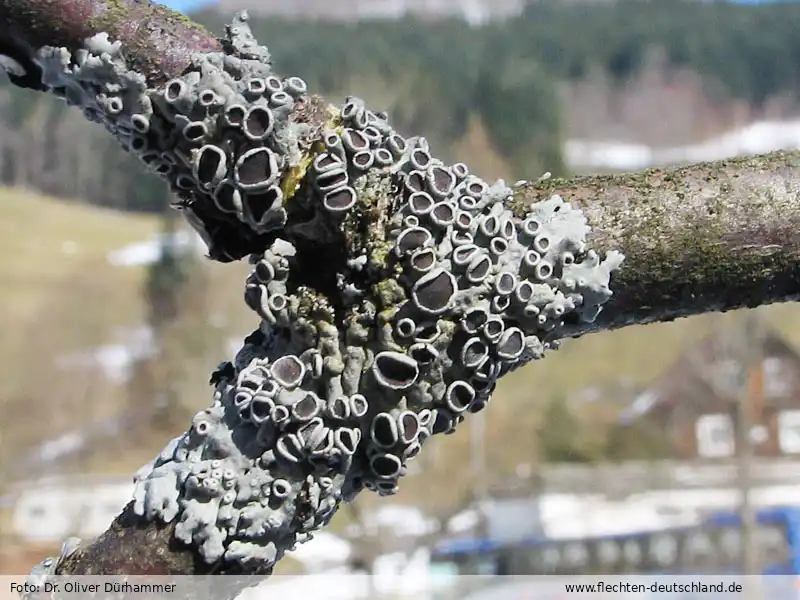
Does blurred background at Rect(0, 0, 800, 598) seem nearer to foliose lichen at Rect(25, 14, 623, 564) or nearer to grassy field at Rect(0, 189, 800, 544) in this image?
grassy field at Rect(0, 189, 800, 544)

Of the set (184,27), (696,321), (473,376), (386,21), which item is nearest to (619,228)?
(473,376)

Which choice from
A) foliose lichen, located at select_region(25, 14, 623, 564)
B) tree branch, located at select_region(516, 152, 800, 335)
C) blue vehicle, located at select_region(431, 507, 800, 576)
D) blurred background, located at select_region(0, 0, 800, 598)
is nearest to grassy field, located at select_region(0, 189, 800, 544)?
blurred background, located at select_region(0, 0, 800, 598)

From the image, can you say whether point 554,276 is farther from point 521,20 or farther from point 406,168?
point 521,20

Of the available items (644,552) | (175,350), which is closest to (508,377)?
(644,552)

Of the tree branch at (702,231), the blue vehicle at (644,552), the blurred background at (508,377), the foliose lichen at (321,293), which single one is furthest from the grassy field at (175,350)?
the foliose lichen at (321,293)

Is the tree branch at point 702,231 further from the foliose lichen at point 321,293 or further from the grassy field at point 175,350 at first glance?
the grassy field at point 175,350

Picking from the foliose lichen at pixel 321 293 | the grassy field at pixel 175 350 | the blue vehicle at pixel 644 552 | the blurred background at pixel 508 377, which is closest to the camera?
the foliose lichen at pixel 321 293

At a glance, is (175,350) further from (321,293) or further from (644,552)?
(321,293)
